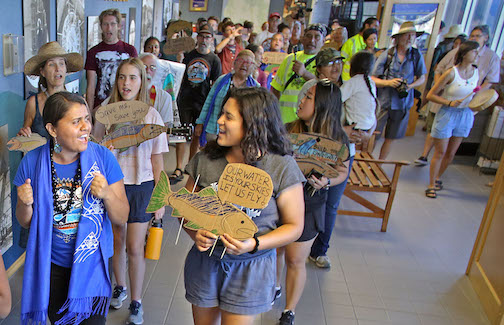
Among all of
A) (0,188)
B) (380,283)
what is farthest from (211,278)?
(380,283)

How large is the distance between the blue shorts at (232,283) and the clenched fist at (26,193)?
26.4 inches

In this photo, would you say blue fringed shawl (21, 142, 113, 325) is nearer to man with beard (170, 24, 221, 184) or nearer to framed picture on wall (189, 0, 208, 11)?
man with beard (170, 24, 221, 184)

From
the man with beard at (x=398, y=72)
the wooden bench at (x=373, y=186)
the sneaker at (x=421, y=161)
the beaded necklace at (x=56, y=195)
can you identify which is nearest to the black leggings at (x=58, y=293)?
the beaded necklace at (x=56, y=195)

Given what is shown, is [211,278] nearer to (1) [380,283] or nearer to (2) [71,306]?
(2) [71,306]

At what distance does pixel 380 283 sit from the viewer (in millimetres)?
2955

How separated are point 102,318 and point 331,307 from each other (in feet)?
5.07

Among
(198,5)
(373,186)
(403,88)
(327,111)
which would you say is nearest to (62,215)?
(327,111)

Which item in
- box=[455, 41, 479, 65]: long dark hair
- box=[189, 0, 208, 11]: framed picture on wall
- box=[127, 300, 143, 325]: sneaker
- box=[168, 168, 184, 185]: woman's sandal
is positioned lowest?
box=[127, 300, 143, 325]: sneaker

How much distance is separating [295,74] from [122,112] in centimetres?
198

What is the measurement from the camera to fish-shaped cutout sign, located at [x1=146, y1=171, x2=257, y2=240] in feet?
4.46

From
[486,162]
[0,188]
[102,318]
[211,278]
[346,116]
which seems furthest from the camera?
[486,162]

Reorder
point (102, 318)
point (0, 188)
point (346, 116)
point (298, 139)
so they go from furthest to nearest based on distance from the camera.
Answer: point (346, 116)
point (0, 188)
point (298, 139)
point (102, 318)

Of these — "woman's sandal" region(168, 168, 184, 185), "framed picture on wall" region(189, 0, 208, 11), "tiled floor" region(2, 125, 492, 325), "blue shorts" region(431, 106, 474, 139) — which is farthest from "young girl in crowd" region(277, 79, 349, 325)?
"framed picture on wall" region(189, 0, 208, 11)

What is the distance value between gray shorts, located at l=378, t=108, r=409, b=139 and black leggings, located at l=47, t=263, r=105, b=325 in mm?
3969
